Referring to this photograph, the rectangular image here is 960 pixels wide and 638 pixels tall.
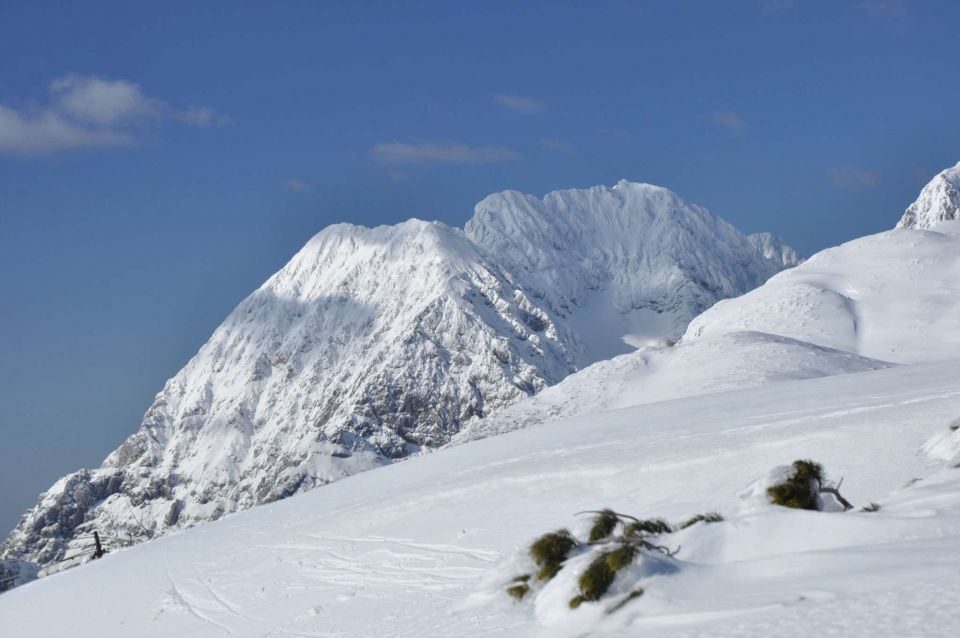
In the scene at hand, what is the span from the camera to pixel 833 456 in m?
14.5

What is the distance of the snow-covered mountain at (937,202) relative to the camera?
163 m

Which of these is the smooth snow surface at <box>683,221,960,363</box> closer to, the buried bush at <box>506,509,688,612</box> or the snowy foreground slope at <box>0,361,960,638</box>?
the snowy foreground slope at <box>0,361,960,638</box>

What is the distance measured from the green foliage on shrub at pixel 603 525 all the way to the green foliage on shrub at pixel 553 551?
382 mm

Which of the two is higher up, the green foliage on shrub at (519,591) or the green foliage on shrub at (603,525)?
the green foliage on shrub at (603,525)

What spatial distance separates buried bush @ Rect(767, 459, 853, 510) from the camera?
974cm

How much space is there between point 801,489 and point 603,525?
1.97 meters

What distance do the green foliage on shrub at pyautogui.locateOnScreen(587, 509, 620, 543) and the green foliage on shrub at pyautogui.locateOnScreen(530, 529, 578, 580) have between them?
0.38 metres

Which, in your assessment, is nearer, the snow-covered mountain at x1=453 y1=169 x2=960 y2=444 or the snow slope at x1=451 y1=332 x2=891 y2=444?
the snow slope at x1=451 y1=332 x2=891 y2=444

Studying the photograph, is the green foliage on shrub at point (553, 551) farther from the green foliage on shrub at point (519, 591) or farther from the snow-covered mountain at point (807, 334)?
the snow-covered mountain at point (807, 334)

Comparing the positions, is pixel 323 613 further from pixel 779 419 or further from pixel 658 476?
pixel 779 419

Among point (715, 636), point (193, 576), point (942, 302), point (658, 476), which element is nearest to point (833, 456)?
point (658, 476)

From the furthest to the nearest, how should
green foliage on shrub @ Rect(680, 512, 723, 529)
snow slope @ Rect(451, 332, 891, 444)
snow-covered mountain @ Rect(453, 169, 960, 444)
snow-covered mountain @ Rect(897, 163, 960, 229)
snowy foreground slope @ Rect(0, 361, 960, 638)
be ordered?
snow-covered mountain @ Rect(897, 163, 960, 229), snow-covered mountain @ Rect(453, 169, 960, 444), snow slope @ Rect(451, 332, 891, 444), green foliage on shrub @ Rect(680, 512, 723, 529), snowy foreground slope @ Rect(0, 361, 960, 638)

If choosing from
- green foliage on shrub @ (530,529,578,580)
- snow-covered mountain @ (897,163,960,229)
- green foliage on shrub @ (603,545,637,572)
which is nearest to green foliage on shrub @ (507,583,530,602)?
green foliage on shrub @ (530,529,578,580)

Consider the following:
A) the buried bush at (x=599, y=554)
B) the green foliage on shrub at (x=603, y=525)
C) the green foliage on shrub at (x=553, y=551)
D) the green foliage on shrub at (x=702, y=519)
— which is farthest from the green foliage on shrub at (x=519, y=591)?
the green foliage on shrub at (x=702, y=519)
